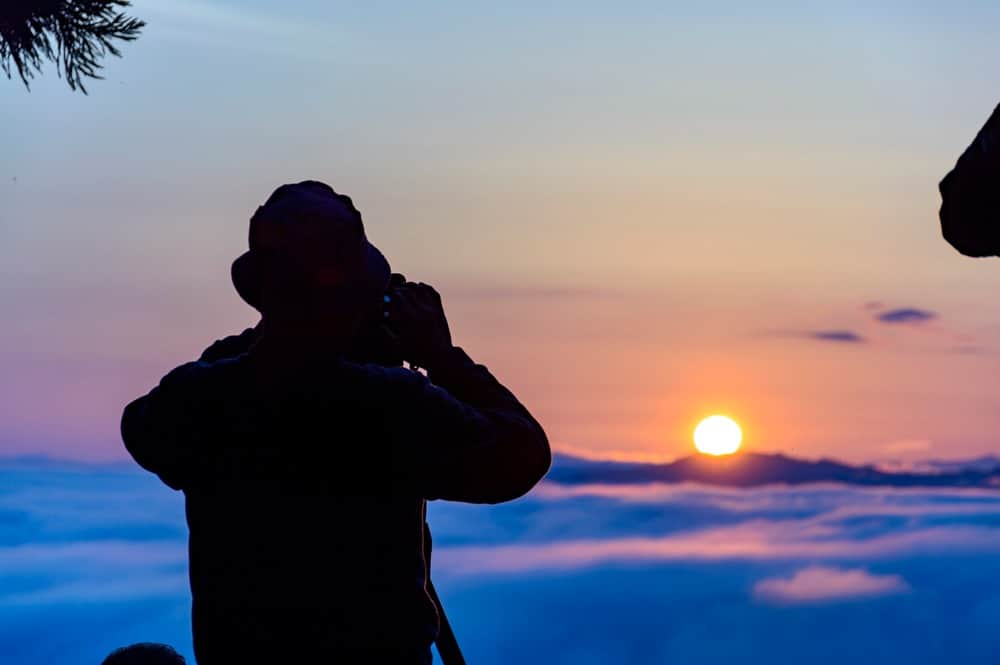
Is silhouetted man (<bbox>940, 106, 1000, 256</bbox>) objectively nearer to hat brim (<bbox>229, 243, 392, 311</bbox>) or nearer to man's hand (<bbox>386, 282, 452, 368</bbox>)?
man's hand (<bbox>386, 282, 452, 368</bbox>)

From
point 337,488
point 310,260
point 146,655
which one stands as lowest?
point 337,488

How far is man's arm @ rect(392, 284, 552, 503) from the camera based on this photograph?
3.82m

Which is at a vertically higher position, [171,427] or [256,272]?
[256,272]

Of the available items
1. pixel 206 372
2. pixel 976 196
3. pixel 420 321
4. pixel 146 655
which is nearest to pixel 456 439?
pixel 420 321

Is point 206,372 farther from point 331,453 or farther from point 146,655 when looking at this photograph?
point 146,655

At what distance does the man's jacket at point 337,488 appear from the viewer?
3.83 m

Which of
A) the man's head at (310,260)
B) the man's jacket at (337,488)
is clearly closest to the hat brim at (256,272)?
the man's head at (310,260)

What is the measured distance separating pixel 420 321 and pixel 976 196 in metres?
1.38

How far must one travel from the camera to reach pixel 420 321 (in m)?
3.89

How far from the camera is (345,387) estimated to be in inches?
152

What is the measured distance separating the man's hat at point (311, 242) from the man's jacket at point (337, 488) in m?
0.23

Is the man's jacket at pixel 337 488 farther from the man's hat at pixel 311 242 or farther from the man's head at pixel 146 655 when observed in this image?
the man's head at pixel 146 655

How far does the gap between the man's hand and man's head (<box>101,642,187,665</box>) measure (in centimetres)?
215

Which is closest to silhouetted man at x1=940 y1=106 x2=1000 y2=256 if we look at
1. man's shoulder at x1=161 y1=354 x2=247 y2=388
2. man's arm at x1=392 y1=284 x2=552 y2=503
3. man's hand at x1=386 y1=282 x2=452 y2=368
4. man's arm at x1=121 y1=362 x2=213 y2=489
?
man's arm at x1=392 y1=284 x2=552 y2=503
